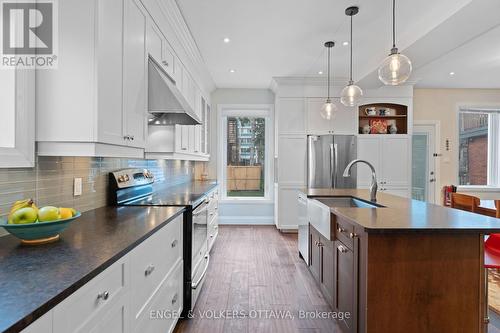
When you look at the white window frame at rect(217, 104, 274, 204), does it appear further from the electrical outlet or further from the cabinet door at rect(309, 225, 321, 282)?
the electrical outlet

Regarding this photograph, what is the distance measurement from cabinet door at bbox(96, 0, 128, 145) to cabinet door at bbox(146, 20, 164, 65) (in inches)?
19.4

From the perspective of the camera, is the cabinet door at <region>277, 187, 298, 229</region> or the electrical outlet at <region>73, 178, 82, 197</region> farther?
the cabinet door at <region>277, 187, 298, 229</region>

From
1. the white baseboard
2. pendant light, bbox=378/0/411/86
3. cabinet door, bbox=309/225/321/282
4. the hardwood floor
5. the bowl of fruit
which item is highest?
pendant light, bbox=378/0/411/86

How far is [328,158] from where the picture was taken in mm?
5184

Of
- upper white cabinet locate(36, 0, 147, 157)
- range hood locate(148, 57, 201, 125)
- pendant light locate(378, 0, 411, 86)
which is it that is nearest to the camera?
upper white cabinet locate(36, 0, 147, 157)

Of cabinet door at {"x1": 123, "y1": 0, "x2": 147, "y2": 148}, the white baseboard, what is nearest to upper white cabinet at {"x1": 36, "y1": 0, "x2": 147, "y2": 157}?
cabinet door at {"x1": 123, "y1": 0, "x2": 147, "y2": 148}

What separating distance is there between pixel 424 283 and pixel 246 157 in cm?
469

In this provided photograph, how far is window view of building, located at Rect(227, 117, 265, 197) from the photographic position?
6.04 meters

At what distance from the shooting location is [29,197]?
56.6 inches

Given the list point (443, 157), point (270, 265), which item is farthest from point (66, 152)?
point (443, 157)

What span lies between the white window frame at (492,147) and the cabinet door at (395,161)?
1.44 m

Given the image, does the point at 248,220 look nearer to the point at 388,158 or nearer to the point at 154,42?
the point at 388,158

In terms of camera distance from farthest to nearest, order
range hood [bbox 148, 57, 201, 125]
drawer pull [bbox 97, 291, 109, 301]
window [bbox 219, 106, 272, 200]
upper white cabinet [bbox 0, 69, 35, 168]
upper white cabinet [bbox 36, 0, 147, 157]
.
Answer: window [bbox 219, 106, 272, 200]
range hood [bbox 148, 57, 201, 125]
upper white cabinet [bbox 36, 0, 147, 157]
upper white cabinet [bbox 0, 69, 35, 168]
drawer pull [bbox 97, 291, 109, 301]

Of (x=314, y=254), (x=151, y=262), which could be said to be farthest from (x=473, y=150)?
(x=151, y=262)
